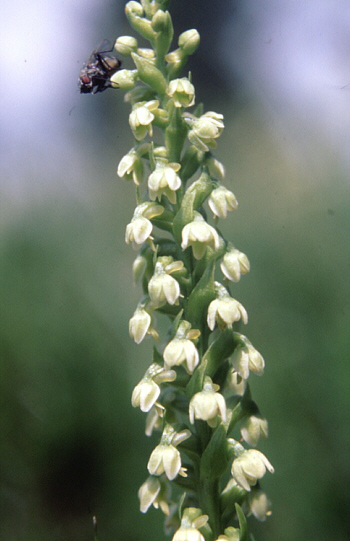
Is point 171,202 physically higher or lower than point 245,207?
higher

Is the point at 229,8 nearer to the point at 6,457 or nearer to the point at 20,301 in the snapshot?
the point at 20,301

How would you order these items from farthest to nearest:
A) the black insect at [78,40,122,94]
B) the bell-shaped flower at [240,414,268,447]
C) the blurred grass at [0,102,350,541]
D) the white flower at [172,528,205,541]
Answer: the blurred grass at [0,102,350,541], the black insect at [78,40,122,94], the bell-shaped flower at [240,414,268,447], the white flower at [172,528,205,541]

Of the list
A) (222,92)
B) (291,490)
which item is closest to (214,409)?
(291,490)

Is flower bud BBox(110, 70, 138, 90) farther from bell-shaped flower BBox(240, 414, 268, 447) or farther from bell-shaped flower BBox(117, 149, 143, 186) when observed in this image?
bell-shaped flower BBox(240, 414, 268, 447)

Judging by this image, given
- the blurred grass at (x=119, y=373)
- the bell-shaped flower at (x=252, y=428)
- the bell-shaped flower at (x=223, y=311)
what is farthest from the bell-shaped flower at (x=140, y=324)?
the blurred grass at (x=119, y=373)

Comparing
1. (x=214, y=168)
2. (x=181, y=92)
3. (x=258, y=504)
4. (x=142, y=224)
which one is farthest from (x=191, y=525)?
(x=181, y=92)

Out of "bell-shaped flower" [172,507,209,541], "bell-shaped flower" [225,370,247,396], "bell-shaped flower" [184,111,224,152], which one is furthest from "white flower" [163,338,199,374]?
"bell-shaped flower" [184,111,224,152]

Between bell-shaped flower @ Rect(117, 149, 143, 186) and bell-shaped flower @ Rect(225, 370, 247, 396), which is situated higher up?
bell-shaped flower @ Rect(117, 149, 143, 186)
